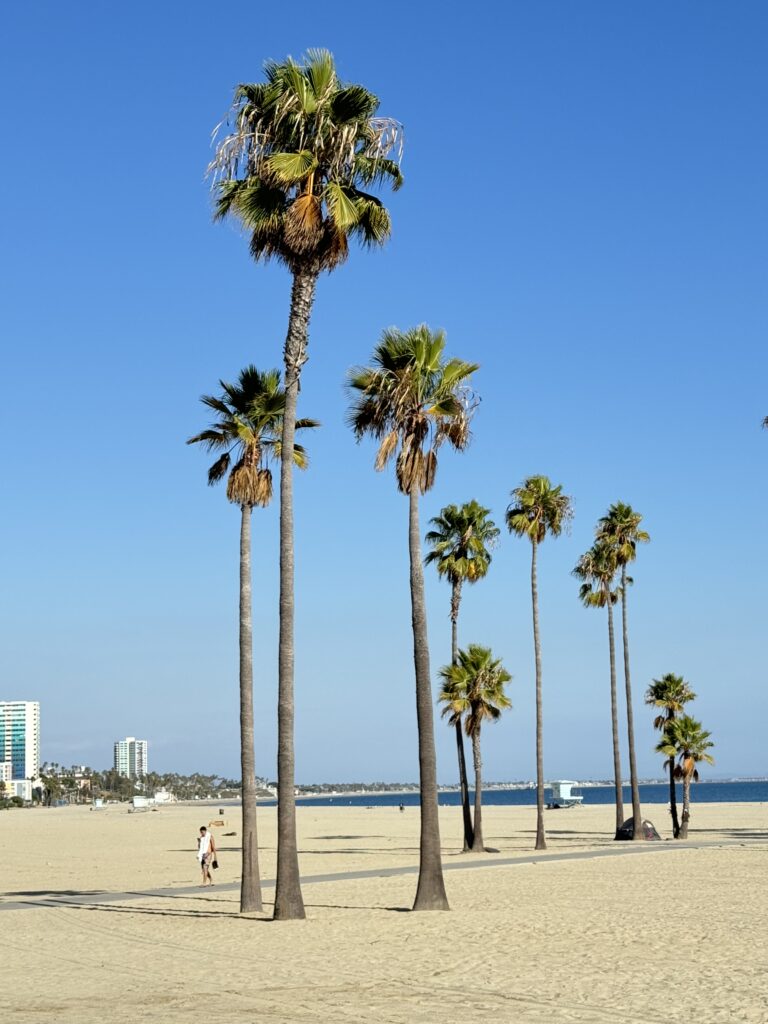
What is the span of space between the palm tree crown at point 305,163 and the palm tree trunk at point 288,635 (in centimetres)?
91

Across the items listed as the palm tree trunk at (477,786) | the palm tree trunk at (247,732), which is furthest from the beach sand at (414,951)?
the palm tree trunk at (477,786)

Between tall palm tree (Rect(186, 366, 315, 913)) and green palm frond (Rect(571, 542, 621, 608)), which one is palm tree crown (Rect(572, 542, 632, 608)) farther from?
tall palm tree (Rect(186, 366, 315, 913))

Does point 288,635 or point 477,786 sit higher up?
point 288,635

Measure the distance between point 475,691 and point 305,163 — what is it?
26.0 m

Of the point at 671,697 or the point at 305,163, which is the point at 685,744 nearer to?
the point at 671,697

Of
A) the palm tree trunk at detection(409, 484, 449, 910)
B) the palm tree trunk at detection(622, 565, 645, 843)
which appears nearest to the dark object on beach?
the palm tree trunk at detection(622, 565, 645, 843)

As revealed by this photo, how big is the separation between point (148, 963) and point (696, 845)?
1264 inches

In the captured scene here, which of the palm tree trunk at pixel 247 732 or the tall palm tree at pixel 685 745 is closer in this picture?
the palm tree trunk at pixel 247 732

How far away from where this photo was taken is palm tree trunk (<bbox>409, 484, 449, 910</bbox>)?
23.3m

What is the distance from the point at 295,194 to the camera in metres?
24.0

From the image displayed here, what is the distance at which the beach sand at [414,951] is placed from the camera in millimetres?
13016

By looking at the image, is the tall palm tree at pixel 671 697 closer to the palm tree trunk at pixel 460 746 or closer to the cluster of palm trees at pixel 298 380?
the palm tree trunk at pixel 460 746

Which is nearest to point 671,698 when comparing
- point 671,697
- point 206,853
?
point 671,697

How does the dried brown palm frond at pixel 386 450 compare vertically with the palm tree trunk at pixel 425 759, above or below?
above
